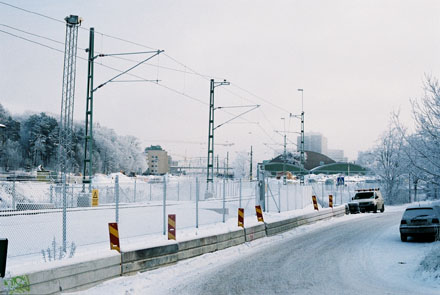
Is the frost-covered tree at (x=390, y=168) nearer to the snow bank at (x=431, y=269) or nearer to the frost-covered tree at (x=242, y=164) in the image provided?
the snow bank at (x=431, y=269)

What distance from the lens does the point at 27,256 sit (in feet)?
48.6

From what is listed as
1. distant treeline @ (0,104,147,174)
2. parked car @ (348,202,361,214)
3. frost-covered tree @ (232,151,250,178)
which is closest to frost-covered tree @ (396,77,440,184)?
parked car @ (348,202,361,214)

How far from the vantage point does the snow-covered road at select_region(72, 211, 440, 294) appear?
10.8 m

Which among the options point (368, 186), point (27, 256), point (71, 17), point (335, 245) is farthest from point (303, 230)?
point (368, 186)

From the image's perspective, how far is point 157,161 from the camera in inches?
7352

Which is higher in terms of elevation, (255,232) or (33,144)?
(33,144)

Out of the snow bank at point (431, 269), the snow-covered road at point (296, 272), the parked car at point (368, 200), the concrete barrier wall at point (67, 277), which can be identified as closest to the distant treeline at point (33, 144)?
the parked car at point (368, 200)

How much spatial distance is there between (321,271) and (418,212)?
28.1 ft

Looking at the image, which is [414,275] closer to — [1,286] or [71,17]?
[1,286]

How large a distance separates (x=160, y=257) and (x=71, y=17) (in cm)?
2549

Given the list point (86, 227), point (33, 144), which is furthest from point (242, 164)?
point (86, 227)

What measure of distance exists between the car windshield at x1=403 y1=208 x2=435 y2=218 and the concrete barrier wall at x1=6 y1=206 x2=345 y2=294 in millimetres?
6048

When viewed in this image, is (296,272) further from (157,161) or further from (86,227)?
(157,161)

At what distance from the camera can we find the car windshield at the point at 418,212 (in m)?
19.5
